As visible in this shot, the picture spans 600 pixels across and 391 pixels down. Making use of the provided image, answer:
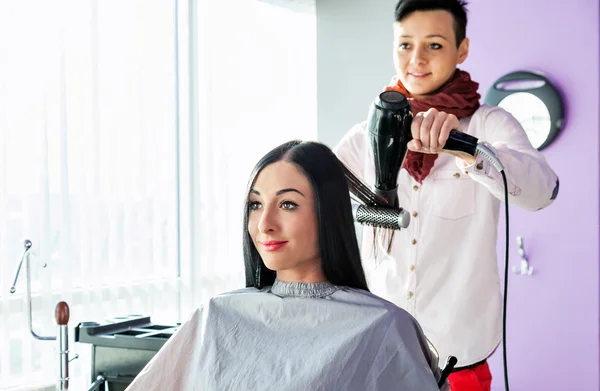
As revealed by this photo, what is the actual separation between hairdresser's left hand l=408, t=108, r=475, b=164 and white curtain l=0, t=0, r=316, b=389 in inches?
73.2

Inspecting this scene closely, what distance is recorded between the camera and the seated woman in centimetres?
131

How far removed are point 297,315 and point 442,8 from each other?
924 mm

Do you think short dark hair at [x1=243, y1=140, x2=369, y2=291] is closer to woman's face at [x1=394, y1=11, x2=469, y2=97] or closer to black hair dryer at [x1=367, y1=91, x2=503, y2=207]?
black hair dryer at [x1=367, y1=91, x2=503, y2=207]

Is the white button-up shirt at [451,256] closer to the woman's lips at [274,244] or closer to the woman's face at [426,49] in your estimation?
the woman's face at [426,49]

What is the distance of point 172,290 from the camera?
11.0 ft

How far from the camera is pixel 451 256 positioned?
178 cm

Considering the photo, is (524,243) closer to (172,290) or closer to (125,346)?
(172,290)

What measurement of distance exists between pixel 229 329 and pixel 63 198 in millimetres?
1575

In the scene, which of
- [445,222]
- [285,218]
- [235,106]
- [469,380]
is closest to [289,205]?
[285,218]

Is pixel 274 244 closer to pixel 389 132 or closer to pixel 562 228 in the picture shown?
pixel 389 132

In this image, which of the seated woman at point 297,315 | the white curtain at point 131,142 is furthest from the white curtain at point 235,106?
the seated woman at point 297,315

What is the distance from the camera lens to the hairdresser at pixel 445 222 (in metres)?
1.71

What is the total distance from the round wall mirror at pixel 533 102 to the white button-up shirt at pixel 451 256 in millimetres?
1435

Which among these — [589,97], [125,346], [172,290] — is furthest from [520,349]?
[125,346]
